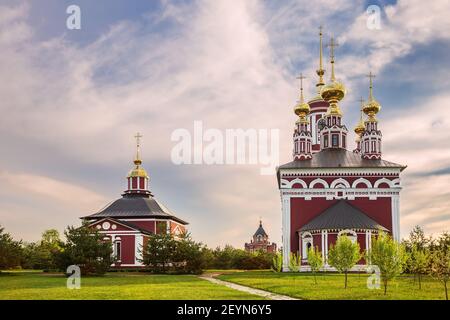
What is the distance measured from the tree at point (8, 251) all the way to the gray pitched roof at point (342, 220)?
66.5 ft

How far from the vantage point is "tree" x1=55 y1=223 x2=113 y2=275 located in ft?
119

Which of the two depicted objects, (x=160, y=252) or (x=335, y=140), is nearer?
(x=160, y=252)

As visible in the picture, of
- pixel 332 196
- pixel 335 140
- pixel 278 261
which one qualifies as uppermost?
pixel 335 140

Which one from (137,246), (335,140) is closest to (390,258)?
(335,140)

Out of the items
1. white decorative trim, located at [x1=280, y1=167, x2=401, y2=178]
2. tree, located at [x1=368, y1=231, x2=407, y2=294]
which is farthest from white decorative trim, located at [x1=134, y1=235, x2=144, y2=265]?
tree, located at [x1=368, y1=231, x2=407, y2=294]

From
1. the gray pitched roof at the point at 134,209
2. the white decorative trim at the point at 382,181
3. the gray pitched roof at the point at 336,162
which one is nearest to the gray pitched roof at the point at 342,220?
the white decorative trim at the point at 382,181

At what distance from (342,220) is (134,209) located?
19.9m

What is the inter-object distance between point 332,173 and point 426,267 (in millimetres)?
17607

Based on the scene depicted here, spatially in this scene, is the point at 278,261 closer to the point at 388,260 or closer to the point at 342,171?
the point at 342,171

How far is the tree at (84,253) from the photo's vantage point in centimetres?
3619

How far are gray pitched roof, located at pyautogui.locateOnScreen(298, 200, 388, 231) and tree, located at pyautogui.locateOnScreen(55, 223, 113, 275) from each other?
14266mm

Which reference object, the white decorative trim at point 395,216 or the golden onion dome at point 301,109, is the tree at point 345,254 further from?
the golden onion dome at point 301,109

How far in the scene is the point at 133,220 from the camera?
48.8 m

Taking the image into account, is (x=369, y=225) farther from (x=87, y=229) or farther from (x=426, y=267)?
(x=87, y=229)
